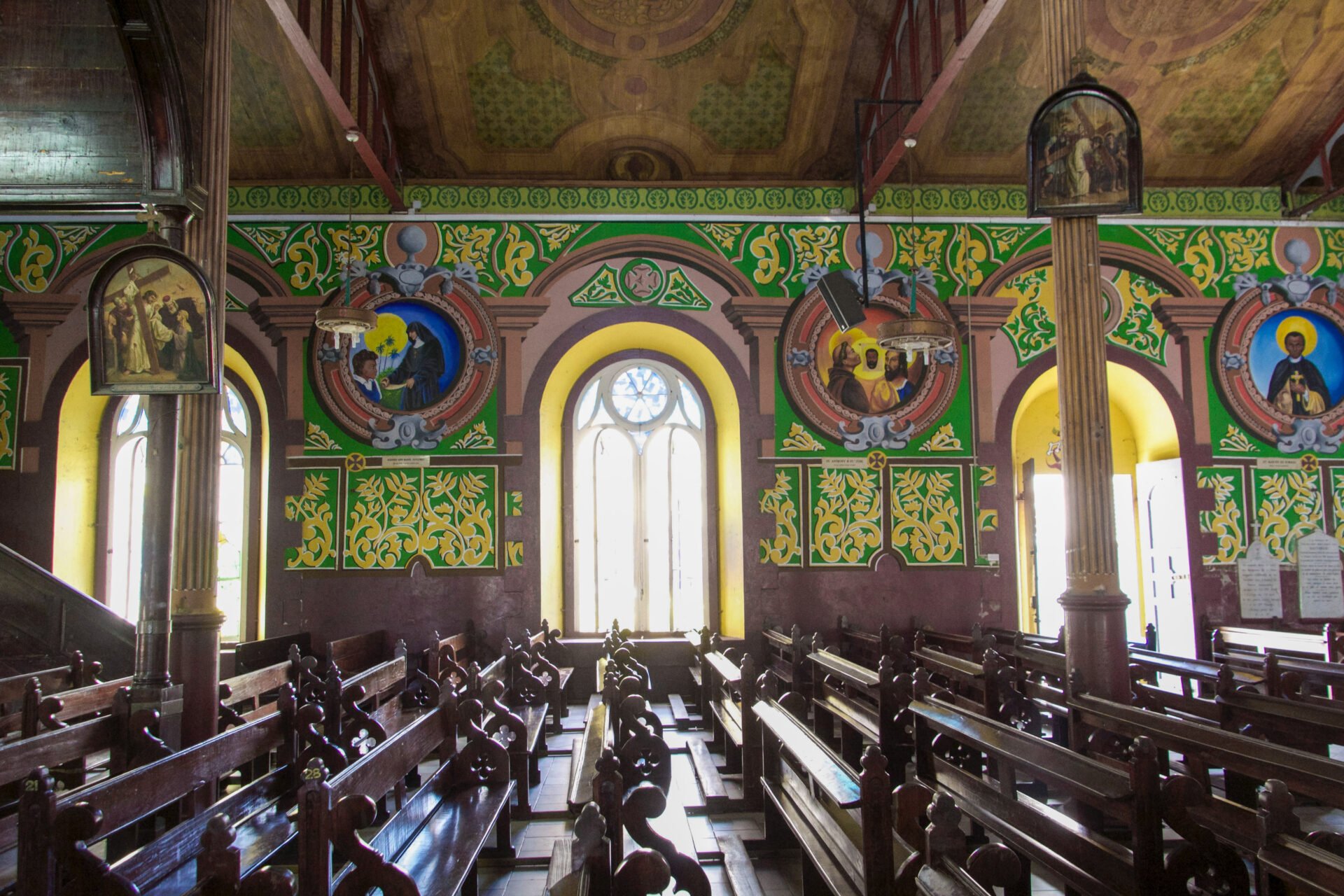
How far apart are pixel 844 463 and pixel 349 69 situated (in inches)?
228

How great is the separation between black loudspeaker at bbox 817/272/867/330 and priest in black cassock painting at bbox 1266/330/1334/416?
4.40 metres

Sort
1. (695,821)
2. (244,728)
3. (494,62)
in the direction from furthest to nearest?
(494,62), (695,821), (244,728)

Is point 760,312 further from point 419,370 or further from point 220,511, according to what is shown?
point 220,511

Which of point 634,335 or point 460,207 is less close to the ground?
point 460,207

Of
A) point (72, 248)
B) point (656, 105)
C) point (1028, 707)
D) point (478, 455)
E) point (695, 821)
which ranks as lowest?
point (695, 821)

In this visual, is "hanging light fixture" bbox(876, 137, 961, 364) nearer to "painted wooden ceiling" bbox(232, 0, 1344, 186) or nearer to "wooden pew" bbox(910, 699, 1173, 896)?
"painted wooden ceiling" bbox(232, 0, 1344, 186)

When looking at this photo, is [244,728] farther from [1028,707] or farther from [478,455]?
[478,455]

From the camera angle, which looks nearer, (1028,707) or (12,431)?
(1028,707)

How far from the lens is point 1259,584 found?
31.2ft

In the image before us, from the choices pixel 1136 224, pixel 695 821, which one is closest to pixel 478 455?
Result: pixel 695 821

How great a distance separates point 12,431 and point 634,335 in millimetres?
6060

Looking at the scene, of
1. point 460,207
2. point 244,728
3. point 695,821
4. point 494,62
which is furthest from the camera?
point 460,207

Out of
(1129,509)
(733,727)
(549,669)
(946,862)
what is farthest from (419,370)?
(1129,509)

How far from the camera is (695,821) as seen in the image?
211 inches
